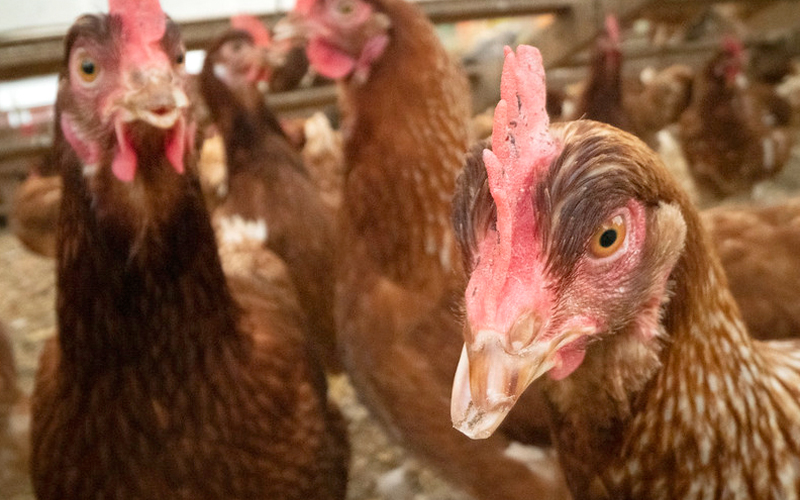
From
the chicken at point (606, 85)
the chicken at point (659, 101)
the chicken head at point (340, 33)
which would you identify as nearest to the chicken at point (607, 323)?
the chicken head at point (340, 33)

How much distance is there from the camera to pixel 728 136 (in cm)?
306

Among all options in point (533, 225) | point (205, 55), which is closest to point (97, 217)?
point (533, 225)

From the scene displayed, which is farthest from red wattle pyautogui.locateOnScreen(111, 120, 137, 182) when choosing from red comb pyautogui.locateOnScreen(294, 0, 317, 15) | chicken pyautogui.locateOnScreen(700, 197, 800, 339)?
chicken pyautogui.locateOnScreen(700, 197, 800, 339)

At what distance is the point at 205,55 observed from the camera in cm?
207

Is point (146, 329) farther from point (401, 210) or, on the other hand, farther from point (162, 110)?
point (401, 210)

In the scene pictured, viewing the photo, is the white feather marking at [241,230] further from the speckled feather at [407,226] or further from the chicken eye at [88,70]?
the chicken eye at [88,70]

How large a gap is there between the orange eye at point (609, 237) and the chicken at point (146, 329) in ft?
1.98

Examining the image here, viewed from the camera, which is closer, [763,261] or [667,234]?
[667,234]

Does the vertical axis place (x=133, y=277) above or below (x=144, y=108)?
below

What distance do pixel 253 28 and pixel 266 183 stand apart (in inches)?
23.8

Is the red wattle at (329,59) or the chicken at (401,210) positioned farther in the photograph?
the red wattle at (329,59)

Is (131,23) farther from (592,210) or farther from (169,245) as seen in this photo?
(592,210)

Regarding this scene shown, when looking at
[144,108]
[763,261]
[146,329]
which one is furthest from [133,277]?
[763,261]

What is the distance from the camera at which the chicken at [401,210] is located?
1.25 m
